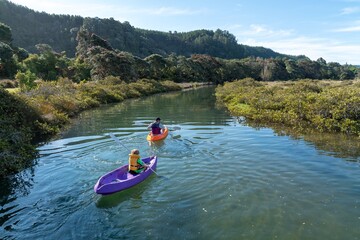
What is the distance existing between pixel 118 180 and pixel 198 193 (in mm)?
3423

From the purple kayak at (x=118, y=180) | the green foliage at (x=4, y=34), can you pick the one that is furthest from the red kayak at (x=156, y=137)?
the green foliage at (x=4, y=34)

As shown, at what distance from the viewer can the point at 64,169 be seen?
15344mm

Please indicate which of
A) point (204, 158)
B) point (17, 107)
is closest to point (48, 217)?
point (204, 158)

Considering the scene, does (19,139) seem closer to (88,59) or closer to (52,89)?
(52,89)

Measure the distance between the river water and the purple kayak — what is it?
351mm

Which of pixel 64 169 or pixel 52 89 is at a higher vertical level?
pixel 52 89

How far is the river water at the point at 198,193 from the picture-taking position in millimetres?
9727

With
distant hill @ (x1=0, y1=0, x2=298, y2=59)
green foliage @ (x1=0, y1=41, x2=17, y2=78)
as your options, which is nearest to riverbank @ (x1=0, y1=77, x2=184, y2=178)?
green foliage @ (x1=0, y1=41, x2=17, y2=78)

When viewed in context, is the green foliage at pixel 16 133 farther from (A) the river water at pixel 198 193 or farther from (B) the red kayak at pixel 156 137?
(B) the red kayak at pixel 156 137

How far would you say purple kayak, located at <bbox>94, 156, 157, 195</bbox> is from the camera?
1169cm

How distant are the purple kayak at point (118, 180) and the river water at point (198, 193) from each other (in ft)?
1.15

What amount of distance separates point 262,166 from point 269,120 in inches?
509

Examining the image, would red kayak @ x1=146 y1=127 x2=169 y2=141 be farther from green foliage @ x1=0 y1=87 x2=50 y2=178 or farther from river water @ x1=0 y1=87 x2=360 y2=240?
green foliage @ x1=0 y1=87 x2=50 y2=178

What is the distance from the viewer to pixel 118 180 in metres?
13.3
